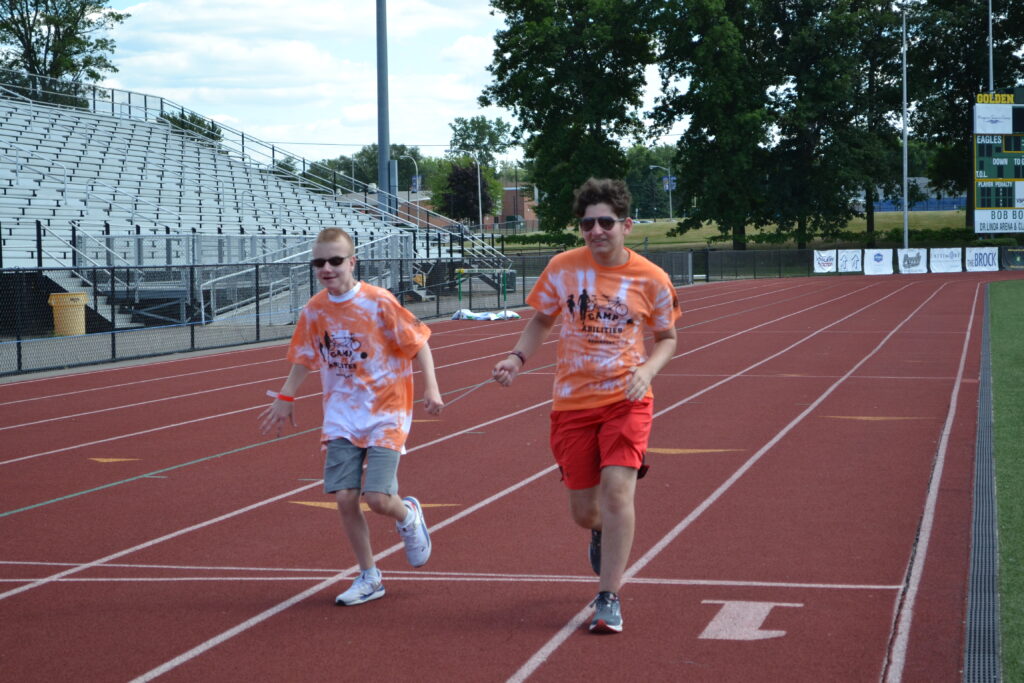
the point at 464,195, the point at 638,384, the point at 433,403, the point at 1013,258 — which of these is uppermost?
the point at 464,195

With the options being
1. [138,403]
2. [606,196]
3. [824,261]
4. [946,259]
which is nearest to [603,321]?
[606,196]

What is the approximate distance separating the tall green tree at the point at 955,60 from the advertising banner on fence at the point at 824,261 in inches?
596

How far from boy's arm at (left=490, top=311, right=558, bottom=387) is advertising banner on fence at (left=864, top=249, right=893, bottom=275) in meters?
53.4

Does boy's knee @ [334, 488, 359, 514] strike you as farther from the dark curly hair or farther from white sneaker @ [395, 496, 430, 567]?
the dark curly hair

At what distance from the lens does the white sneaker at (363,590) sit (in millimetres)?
5703

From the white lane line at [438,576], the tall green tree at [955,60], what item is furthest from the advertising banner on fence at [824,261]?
the white lane line at [438,576]

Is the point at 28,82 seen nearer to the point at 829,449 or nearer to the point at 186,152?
the point at 186,152

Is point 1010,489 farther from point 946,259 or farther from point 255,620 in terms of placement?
point 946,259

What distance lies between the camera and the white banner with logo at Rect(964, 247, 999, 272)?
55906 mm

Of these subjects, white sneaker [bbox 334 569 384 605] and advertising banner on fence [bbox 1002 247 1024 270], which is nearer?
white sneaker [bbox 334 569 384 605]

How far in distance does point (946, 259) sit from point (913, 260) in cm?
149

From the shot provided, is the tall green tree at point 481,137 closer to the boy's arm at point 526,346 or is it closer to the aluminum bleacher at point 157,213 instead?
the aluminum bleacher at point 157,213

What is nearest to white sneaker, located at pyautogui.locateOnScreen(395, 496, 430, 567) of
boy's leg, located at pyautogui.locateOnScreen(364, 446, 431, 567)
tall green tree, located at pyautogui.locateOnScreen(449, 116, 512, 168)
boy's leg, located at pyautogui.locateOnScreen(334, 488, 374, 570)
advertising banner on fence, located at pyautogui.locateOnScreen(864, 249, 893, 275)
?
boy's leg, located at pyautogui.locateOnScreen(364, 446, 431, 567)

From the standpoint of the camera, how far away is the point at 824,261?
193 feet
